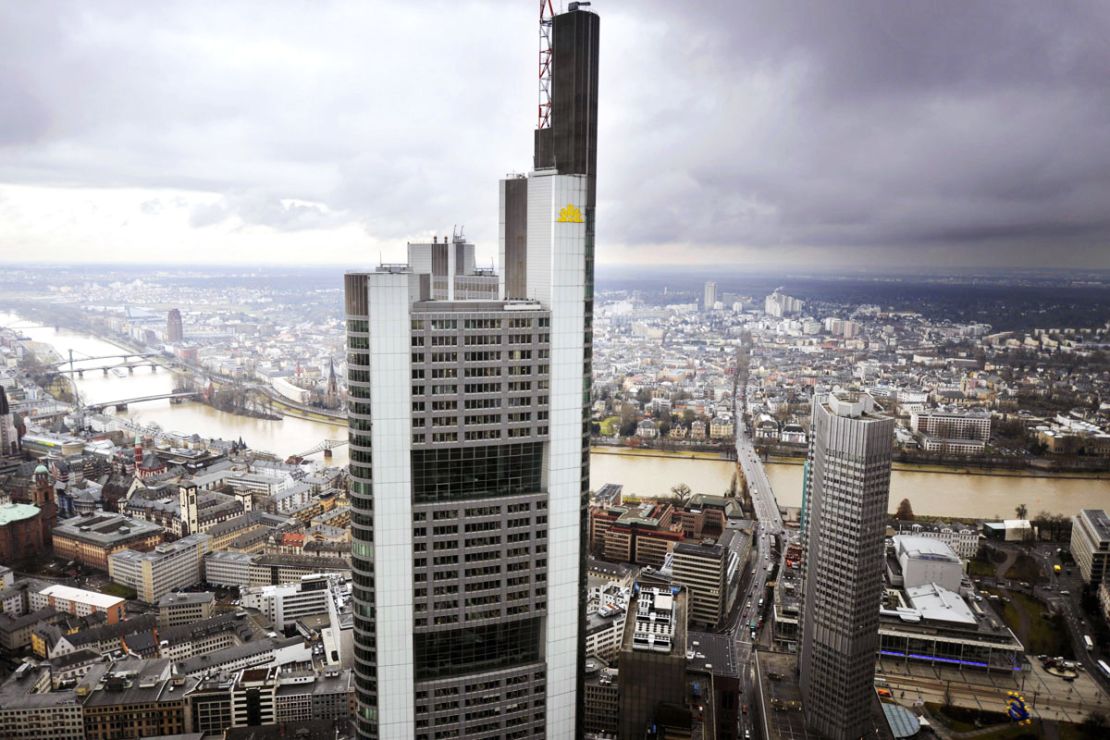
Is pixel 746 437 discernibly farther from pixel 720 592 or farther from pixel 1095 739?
pixel 1095 739

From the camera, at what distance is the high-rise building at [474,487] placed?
5.10 metres

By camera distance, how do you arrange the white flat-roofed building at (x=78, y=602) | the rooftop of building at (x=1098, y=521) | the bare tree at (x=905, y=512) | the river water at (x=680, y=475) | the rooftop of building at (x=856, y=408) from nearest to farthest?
the rooftop of building at (x=856, y=408), the white flat-roofed building at (x=78, y=602), the rooftop of building at (x=1098, y=521), the bare tree at (x=905, y=512), the river water at (x=680, y=475)

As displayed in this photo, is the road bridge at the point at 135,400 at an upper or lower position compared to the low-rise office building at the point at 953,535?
upper


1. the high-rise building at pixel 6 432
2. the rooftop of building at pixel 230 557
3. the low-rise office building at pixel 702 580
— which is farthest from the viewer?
the high-rise building at pixel 6 432

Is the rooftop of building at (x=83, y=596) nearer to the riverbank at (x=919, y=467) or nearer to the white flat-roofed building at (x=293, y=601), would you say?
the white flat-roofed building at (x=293, y=601)

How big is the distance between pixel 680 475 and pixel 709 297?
696 inches

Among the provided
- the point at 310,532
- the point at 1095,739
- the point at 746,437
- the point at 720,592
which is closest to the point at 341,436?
the point at 310,532

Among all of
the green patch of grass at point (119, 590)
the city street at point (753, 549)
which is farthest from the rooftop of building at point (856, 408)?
the green patch of grass at point (119, 590)

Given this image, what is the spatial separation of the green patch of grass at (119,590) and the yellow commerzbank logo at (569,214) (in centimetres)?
1243

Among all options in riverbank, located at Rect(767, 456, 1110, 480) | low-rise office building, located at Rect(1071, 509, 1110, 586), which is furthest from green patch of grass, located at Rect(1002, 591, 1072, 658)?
riverbank, located at Rect(767, 456, 1110, 480)

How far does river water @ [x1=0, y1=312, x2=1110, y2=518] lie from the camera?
717 inches

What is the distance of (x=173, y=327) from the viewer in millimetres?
34969

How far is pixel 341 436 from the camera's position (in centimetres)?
2625

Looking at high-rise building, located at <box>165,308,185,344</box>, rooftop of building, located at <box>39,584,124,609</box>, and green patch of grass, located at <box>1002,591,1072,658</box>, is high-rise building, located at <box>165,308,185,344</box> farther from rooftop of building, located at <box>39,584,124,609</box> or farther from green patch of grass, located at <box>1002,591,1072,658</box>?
green patch of grass, located at <box>1002,591,1072,658</box>
